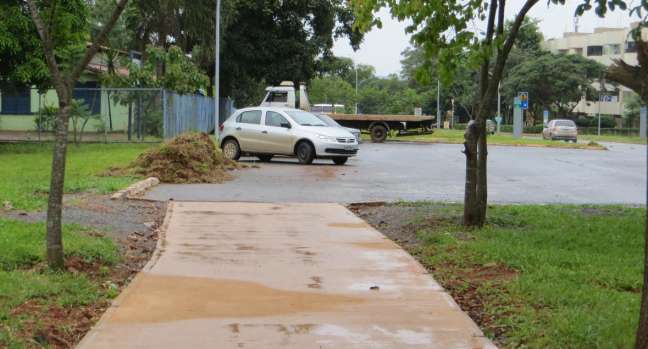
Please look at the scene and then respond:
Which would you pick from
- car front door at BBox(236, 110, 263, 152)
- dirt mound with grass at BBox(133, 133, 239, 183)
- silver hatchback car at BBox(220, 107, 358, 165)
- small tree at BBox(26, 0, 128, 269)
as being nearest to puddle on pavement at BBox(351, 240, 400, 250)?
small tree at BBox(26, 0, 128, 269)

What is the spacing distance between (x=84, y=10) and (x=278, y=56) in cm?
2141

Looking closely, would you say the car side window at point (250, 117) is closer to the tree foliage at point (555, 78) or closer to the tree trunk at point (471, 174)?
the tree trunk at point (471, 174)

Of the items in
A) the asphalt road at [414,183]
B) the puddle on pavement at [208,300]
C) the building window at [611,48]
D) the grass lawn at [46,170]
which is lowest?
the puddle on pavement at [208,300]

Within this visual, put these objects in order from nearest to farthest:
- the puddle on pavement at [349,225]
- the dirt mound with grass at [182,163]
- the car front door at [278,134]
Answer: the puddle on pavement at [349,225]
the dirt mound with grass at [182,163]
the car front door at [278,134]

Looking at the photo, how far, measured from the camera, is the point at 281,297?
671 centimetres

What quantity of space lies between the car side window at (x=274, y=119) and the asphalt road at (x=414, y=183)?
1091mm

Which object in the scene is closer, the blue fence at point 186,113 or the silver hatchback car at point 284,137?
the silver hatchback car at point 284,137

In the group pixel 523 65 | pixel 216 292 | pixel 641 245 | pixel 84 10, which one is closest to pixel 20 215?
pixel 216 292

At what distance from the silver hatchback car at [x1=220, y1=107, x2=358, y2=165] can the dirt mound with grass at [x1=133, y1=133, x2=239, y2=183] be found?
4.47 m

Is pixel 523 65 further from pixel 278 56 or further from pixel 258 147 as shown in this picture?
pixel 258 147

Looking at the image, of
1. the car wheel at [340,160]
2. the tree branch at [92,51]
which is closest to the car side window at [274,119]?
the car wheel at [340,160]

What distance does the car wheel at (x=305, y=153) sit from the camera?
22.0m

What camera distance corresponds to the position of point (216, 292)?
270 inches

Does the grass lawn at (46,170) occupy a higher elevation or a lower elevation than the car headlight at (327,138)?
lower
